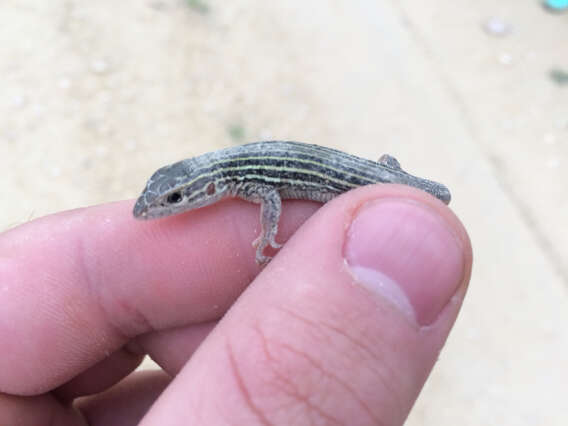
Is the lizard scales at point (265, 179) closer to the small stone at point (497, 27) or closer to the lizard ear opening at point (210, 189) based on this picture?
the lizard ear opening at point (210, 189)

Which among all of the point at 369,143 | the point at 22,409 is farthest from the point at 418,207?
the point at 369,143

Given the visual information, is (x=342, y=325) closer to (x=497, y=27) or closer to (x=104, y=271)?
(x=104, y=271)

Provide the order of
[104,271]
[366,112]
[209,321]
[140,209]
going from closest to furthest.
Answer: [140,209]
[104,271]
[209,321]
[366,112]

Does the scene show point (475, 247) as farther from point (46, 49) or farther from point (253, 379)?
point (46, 49)

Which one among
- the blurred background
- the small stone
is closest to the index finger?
the blurred background

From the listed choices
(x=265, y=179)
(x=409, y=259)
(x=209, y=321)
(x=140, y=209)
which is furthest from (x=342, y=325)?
(x=209, y=321)

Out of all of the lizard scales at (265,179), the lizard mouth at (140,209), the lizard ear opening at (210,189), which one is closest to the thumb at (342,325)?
the lizard scales at (265,179)
